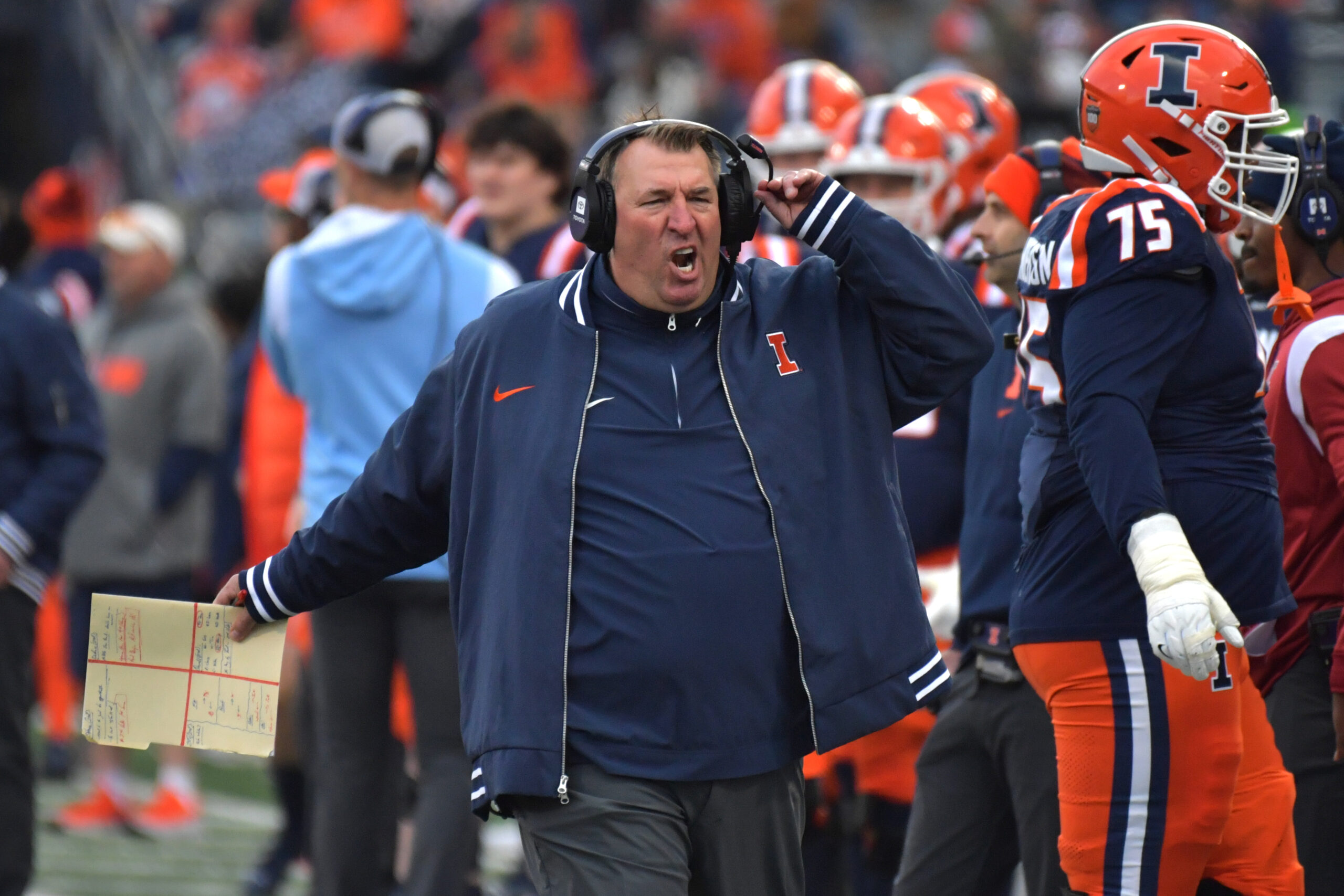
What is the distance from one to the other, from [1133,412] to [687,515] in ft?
A: 2.69

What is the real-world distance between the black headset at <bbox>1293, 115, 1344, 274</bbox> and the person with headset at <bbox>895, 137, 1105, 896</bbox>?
0.55 metres

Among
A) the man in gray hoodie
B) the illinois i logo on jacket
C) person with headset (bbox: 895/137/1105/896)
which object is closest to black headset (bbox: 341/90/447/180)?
person with headset (bbox: 895/137/1105/896)

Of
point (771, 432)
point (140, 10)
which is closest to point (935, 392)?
point (771, 432)

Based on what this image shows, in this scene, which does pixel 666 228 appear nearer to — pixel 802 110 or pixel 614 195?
pixel 614 195

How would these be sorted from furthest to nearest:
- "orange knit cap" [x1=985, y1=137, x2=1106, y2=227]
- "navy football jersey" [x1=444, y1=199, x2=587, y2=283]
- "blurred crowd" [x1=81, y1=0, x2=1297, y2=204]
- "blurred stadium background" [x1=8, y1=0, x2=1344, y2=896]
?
"blurred crowd" [x1=81, y1=0, x2=1297, y2=204]
"blurred stadium background" [x1=8, y1=0, x2=1344, y2=896]
"navy football jersey" [x1=444, y1=199, x2=587, y2=283]
"orange knit cap" [x1=985, y1=137, x2=1106, y2=227]

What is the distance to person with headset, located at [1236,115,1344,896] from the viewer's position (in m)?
4.27

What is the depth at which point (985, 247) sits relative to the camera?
4.91 m

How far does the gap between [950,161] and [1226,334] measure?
9.13ft

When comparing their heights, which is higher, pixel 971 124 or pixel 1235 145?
pixel 971 124

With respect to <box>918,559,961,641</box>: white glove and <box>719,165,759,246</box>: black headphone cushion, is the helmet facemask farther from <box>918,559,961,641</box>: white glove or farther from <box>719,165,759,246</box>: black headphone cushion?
<box>918,559,961,641</box>: white glove

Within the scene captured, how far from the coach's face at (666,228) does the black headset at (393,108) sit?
2.17 metres

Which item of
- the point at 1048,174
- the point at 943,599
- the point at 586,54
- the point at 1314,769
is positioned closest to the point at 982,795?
the point at 943,599

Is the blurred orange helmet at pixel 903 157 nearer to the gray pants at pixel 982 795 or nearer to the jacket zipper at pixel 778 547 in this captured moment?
the gray pants at pixel 982 795

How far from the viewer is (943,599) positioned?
5.21 meters
